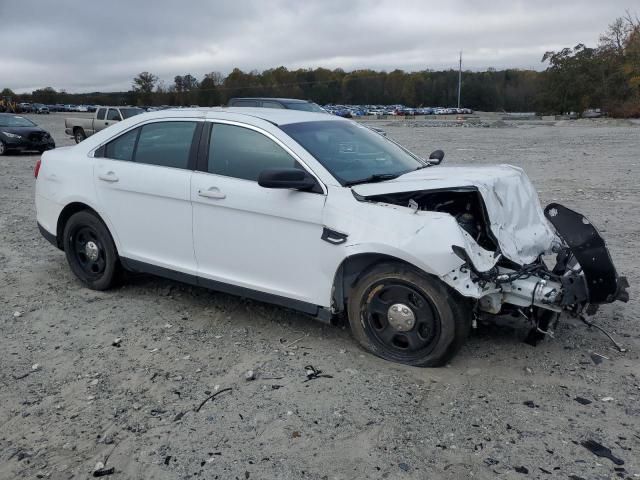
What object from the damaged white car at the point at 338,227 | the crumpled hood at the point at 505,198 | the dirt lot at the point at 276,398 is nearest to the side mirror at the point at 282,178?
the damaged white car at the point at 338,227

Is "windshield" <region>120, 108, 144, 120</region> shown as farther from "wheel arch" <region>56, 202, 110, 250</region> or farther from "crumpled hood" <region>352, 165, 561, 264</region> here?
"crumpled hood" <region>352, 165, 561, 264</region>

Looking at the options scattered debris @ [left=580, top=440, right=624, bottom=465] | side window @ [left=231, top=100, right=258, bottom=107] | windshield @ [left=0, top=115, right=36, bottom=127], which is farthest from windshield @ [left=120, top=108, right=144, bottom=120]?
scattered debris @ [left=580, top=440, right=624, bottom=465]

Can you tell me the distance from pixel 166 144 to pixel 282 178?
1.50 m

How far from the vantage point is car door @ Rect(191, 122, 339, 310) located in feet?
14.3

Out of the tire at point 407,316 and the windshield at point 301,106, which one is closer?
the tire at point 407,316

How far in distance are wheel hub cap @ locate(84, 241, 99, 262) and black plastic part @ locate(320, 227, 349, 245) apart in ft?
8.58

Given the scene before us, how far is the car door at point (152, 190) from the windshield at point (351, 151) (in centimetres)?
99

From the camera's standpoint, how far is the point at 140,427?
350 centimetres

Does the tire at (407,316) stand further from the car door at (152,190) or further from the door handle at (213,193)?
the car door at (152,190)

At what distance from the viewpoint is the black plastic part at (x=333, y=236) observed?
418 centimetres

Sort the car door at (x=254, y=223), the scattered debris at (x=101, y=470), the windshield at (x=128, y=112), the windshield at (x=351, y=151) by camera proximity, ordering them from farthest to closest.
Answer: the windshield at (x=128, y=112), the windshield at (x=351, y=151), the car door at (x=254, y=223), the scattered debris at (x=101, y=470)

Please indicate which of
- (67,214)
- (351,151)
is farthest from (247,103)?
(351,151)

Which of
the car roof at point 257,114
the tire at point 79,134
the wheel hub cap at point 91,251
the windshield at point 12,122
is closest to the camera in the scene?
the car roof at point 257,114

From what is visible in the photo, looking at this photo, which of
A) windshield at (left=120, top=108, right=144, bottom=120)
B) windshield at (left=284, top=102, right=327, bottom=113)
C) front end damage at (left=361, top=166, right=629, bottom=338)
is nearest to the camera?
front end damage at (left=361, top=166, right=629, bottom=338)
